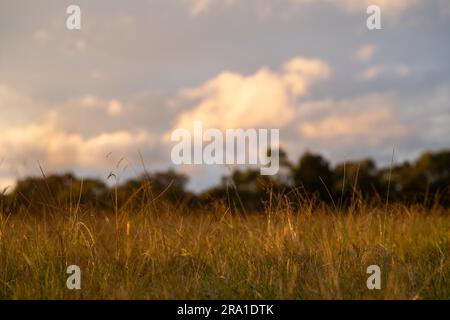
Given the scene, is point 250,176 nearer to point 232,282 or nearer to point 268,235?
point 268,235

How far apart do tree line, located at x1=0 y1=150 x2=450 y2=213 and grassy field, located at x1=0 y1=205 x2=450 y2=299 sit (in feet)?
0.79

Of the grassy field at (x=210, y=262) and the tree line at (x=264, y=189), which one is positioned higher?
the tree line at (x=264, y=189)

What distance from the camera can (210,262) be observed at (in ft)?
17.2

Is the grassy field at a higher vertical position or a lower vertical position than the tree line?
lower

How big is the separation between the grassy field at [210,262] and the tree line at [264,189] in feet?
0.79

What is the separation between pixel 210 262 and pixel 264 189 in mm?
1004

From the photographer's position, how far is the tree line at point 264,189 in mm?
5910

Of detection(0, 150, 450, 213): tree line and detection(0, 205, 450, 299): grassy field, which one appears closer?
detection(0, 205, 450, 299): grassy field

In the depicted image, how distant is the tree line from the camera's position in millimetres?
5910

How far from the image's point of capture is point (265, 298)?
4348 mm

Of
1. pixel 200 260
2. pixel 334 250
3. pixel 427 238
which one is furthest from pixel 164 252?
pixel 427 238

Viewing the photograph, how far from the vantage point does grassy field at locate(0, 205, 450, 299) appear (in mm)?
4410

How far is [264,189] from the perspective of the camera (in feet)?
18.9
